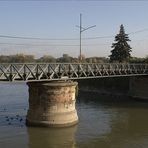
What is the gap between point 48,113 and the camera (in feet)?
122

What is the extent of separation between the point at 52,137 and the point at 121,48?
54.6 meters

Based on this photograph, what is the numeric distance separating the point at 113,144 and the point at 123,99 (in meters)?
32.4

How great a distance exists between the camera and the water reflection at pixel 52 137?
31800 millimetres

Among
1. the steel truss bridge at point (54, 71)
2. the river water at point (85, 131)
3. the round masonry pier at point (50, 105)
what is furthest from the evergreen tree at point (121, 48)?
the round masonry pier at point (50, 105)

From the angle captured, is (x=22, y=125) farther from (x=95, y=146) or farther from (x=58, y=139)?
(x=95, y=146)

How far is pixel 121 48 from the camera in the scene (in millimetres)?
85875

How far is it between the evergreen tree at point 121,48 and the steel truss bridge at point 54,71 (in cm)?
3313

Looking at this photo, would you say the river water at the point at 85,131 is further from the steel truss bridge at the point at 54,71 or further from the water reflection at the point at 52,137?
the steel truss bridge at the point at 54,71

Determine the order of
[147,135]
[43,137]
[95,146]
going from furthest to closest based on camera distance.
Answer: [147,135] → [43,137] → [95,146]

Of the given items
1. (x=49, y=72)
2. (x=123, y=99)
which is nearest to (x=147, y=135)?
(x=49, y=72)

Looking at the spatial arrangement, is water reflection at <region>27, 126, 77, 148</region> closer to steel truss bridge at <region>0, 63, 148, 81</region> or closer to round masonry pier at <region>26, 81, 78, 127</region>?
round masonry pier at <region>26, 81, 78, 127</region>

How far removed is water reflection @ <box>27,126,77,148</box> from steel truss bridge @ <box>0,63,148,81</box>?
4941 millimetres

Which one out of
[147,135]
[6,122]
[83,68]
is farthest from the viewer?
[83,68]

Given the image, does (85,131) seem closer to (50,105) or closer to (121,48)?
(50,105)
